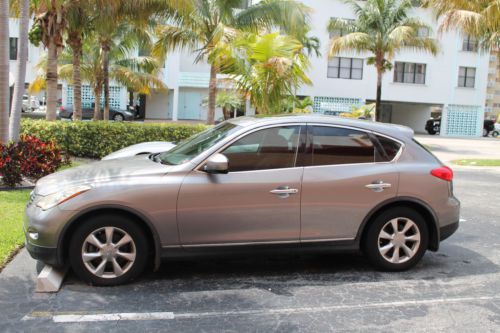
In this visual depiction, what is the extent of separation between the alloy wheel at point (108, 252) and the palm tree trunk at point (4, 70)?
18.5ft

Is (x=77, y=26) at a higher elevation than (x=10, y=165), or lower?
higher

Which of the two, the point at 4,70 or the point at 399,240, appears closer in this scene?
the point at 399,240

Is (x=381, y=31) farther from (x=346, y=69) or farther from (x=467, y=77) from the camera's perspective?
(x=467, y=77)

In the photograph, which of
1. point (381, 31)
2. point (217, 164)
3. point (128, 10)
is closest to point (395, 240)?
point (217, 164)

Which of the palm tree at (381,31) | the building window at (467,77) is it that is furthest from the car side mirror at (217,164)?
the building window at (467,77)

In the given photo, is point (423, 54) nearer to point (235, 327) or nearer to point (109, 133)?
point (109, 133)

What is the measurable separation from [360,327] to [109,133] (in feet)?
35.5

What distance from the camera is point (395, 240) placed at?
558 cm

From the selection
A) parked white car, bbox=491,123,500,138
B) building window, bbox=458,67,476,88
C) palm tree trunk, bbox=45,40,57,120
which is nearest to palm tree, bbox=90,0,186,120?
palm tree trunk, bbox=45,40,57,120

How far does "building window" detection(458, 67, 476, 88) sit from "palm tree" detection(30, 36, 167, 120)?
2607 cm

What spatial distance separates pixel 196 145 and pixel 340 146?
1.49 m

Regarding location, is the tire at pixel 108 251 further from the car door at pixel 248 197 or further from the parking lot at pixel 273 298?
the car door at pixel 248 197

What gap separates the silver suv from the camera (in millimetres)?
4934

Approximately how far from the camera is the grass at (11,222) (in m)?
5.97
